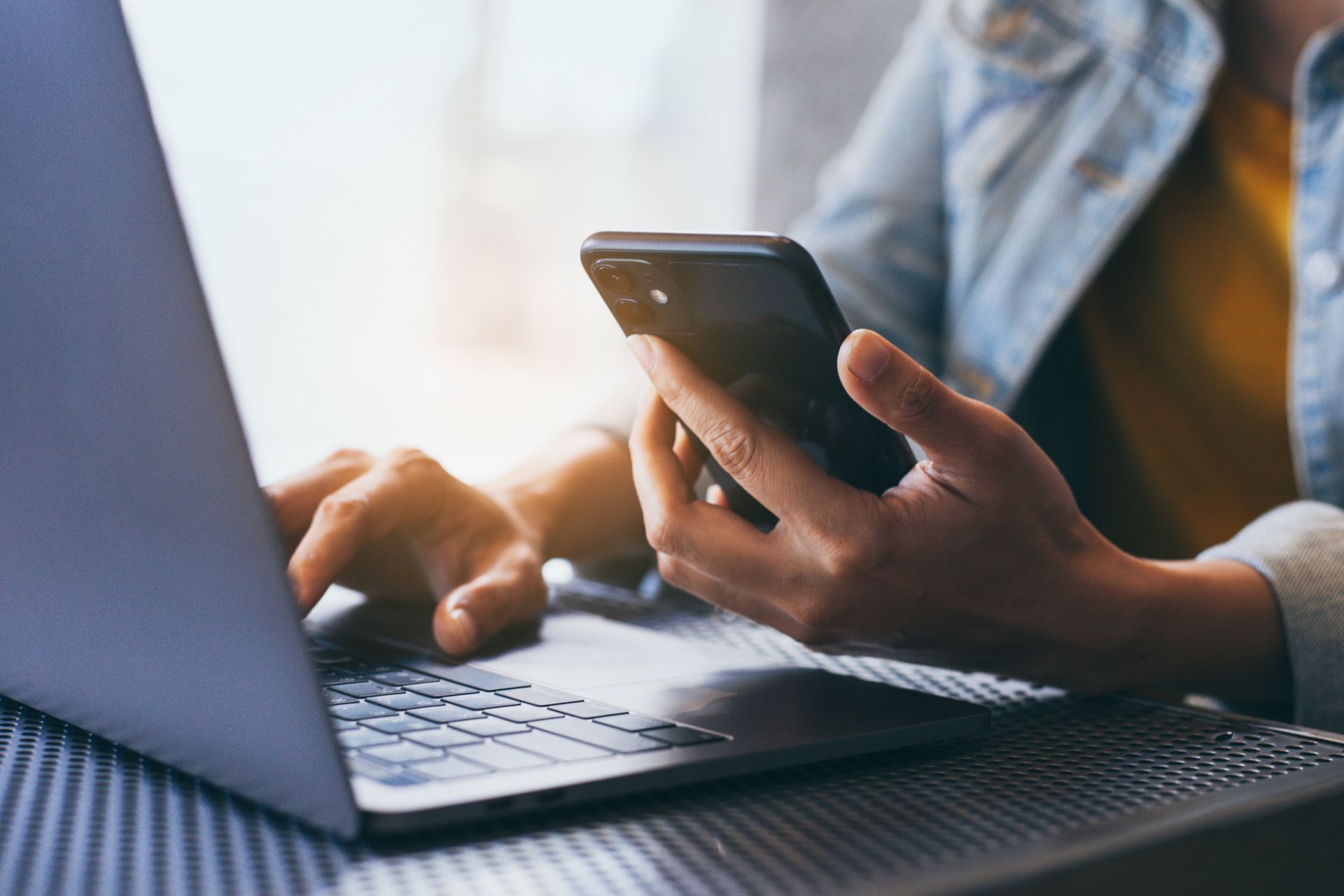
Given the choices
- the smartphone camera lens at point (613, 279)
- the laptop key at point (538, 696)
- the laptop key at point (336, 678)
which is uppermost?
the smartphone camera lens at point (613, 279)

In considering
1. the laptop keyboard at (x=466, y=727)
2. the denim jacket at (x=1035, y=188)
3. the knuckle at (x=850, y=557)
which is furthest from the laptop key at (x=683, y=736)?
the denim jacket at (x=1035, y=188)

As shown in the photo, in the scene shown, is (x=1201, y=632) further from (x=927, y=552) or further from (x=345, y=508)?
(x=345, y=508)

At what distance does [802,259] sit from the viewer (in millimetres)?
340

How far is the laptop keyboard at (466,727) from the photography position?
0.96 ft

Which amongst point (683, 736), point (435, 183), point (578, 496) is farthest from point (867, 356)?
point (435, 183)

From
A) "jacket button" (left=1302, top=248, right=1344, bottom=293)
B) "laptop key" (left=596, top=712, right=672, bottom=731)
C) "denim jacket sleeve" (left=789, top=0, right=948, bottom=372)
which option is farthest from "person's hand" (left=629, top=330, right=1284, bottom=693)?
"denim jacket sleeve" (left=789, top=0, right=948, bottom=372)

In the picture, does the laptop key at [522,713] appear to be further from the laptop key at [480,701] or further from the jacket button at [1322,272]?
the jacket button at [1322,272]

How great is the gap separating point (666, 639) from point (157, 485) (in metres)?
0.25

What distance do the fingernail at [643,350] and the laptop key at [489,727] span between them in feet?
0.49

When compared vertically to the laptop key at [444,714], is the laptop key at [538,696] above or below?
below

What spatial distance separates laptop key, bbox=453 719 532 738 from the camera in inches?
12.6

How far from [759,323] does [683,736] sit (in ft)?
0.47

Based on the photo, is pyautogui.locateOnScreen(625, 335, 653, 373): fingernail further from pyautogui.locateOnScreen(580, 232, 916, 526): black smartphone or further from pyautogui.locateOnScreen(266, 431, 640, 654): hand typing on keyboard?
pyautogui.locateOnScreen(266, 431, 640, 654): hand typing on keyboard

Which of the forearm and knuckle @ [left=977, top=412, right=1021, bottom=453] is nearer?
knuckle @ [left=977, top=412, right=1021, bottom=453]
